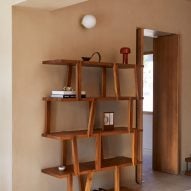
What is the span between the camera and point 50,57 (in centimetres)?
394

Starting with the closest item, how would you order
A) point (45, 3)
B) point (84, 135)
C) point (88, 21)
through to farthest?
1. point (45, 3)
2. point (84, 135)
3. point (88, 21)

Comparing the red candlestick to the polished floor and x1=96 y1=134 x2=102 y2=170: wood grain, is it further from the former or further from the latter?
the polished floor

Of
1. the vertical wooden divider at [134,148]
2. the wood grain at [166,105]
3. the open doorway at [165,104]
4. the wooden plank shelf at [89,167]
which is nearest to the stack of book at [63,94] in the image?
the wooden plank shelf at [89,167]

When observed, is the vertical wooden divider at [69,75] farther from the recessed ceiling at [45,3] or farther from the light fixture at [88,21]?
the recessed ceiling at [45,3]

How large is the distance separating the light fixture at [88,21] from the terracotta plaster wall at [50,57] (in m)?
0.08

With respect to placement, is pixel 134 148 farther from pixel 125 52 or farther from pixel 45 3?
pixel 45 3

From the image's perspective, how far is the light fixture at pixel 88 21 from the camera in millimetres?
4109

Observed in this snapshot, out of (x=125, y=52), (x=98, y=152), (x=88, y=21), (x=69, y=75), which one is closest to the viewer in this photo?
(x=98, y=152)

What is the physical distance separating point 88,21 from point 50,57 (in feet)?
1.98

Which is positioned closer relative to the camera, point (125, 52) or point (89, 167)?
point (89, 167)
